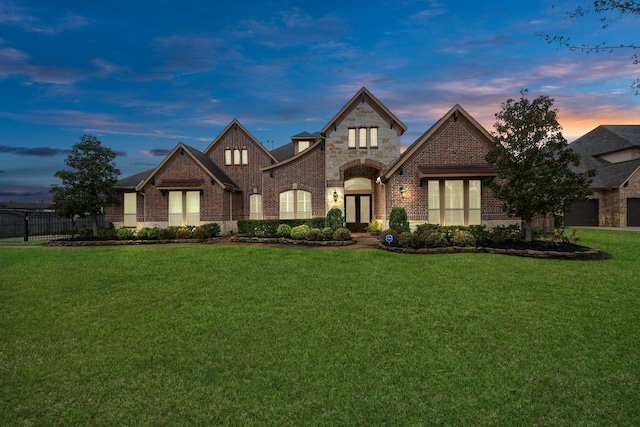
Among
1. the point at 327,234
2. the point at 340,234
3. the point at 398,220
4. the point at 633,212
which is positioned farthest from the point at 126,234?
the point at 633,212

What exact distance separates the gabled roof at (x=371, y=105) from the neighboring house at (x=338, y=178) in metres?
0.06

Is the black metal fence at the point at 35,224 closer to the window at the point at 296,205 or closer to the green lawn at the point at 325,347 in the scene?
the window at the point at 296,205

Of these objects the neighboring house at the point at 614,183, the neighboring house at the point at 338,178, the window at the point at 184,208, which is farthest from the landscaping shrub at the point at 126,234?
the neighboring house at the point at 614,183

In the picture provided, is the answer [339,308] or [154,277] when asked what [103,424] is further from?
[154,277]

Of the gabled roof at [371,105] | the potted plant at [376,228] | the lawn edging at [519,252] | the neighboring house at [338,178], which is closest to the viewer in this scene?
the lawn edging at [519,252]

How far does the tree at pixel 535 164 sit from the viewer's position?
13.6 m

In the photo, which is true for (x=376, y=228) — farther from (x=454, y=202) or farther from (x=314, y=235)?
(x=314, y=235)

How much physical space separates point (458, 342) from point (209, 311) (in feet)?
16.6

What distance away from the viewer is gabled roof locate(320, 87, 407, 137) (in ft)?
70.3

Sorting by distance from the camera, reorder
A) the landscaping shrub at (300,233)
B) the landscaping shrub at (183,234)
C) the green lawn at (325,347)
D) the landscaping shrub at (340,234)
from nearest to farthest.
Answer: the green lawn at (325,347)
the landscaping shrub at (340,234)
the landscaping shrub at (300,233)
the landscaping shrub at (183,234)

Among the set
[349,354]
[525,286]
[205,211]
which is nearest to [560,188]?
[525,286]

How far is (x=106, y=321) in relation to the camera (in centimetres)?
709

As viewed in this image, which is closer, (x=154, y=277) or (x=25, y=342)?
(x=25, y=342)

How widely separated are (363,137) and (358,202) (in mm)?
5711
